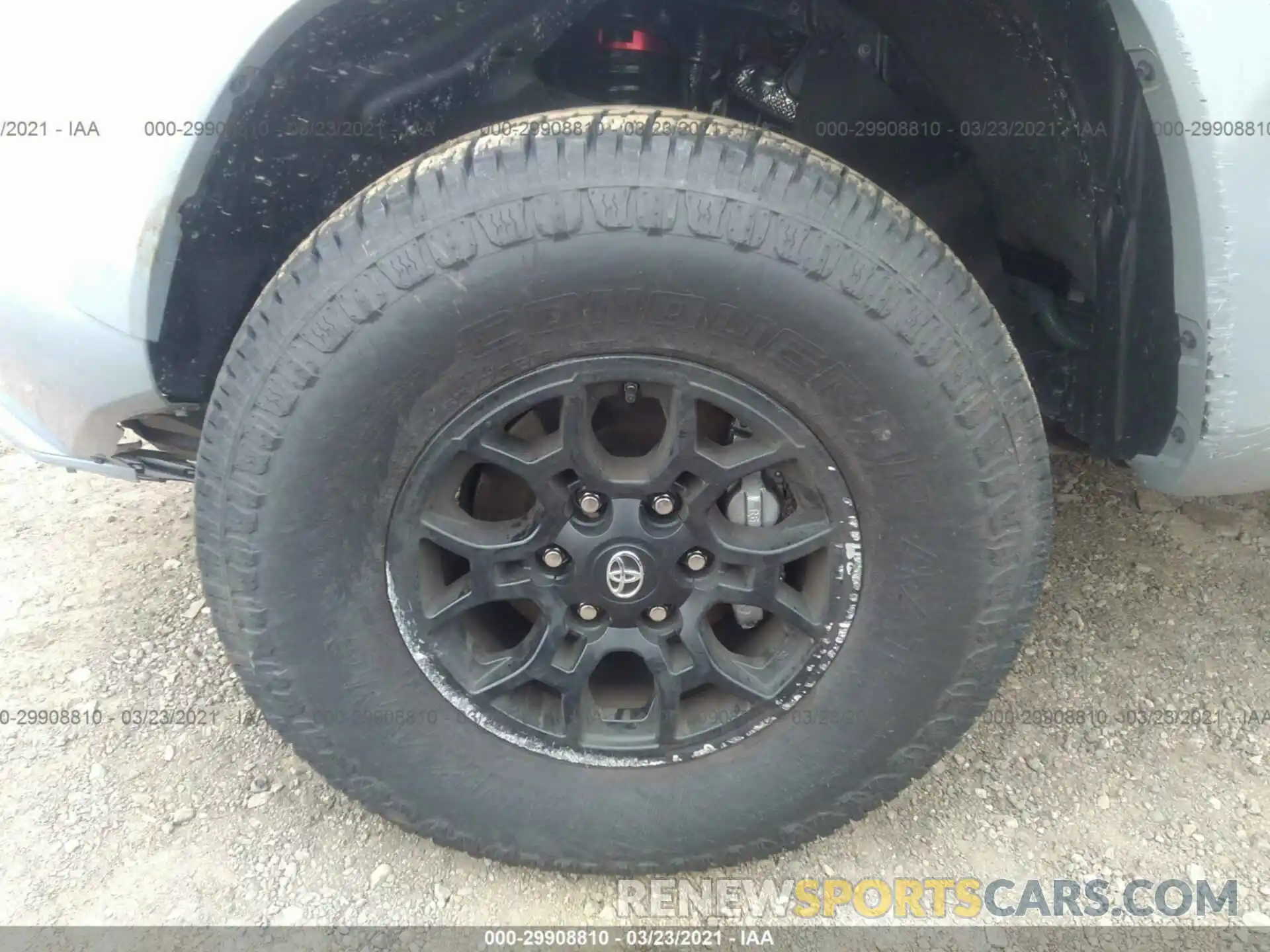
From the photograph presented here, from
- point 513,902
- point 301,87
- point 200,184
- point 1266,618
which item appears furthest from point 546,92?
point 1266,618

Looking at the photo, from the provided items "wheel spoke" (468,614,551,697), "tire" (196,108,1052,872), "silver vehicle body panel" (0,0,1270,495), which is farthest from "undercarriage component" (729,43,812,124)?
"wheel spoke" (468,614,551,697)

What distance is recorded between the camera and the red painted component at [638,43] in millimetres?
1681

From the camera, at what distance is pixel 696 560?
5.15 feet

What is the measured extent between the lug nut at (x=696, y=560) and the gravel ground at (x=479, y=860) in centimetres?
67

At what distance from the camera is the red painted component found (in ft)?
5.51

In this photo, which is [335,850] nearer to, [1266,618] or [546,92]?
[546,92]

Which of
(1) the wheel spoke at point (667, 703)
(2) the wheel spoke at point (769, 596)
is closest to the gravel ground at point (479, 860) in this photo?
(1) the wheel spoke at point (667, 703)

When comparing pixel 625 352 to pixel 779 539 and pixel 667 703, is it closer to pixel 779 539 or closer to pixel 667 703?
pixel 779 539

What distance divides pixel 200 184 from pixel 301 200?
0.25 m

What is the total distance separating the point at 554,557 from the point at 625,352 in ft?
1.25

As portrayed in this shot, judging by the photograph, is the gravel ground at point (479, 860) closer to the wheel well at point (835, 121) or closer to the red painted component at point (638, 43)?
the wheel well at point (835, 121)

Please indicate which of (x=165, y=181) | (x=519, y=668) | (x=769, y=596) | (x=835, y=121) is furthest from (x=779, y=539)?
(x=165, y=181)

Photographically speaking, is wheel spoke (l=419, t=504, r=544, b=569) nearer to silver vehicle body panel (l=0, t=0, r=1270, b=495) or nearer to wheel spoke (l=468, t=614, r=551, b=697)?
wheel spoke (l=468, t=614, r=551, b=697)

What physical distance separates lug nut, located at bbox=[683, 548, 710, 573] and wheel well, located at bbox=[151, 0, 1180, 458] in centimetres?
85
